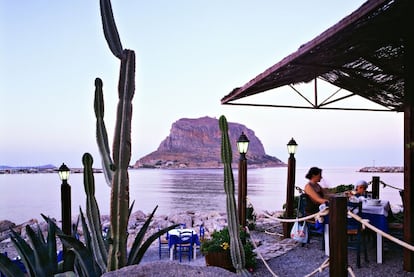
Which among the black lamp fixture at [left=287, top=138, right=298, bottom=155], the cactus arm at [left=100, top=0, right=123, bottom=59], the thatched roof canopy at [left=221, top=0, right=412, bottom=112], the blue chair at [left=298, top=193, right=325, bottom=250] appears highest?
the thatched roof canopy at [left=221, top=0, right=412, bottom=112]

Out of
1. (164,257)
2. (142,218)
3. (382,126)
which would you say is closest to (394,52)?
(164,257)

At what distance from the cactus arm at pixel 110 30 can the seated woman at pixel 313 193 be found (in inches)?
145

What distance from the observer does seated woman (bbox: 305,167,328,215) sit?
16.9 feet

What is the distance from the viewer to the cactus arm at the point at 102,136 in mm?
2363

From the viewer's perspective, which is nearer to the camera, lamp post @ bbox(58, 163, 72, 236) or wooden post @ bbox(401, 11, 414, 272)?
wooden post @ bbox(401, 11, 414, 272)

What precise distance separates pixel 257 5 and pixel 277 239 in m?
6.44

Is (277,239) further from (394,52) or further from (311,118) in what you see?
(311,118)

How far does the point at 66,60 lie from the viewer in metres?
9.42

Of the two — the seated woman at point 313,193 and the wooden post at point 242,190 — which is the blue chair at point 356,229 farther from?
the wooden post at point 242,190

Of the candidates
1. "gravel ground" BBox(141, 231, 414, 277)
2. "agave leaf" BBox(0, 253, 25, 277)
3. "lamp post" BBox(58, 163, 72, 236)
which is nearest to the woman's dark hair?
"gravel ground" BBox(141, 231, 414, 277)

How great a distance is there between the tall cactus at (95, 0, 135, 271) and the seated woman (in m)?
3.48

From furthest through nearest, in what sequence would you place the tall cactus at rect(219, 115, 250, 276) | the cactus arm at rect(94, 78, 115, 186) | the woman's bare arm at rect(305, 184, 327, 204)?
the woman's bare arm at rect(305, 184, 327, 204)
the tall cactus at rect(219, 115, 250, 276)
the cactus arm at rect(94, 78, 115, 186)

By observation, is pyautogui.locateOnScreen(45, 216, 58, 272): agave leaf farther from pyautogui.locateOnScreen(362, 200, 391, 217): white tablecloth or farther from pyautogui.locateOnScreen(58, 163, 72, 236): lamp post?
pyautogui.locateOnScreen(362, 200, 391, 217): white tablecloth

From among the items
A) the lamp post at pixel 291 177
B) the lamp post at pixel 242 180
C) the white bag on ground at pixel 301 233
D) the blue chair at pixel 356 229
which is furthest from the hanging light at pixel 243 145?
the blue chair at pixel 356 229
